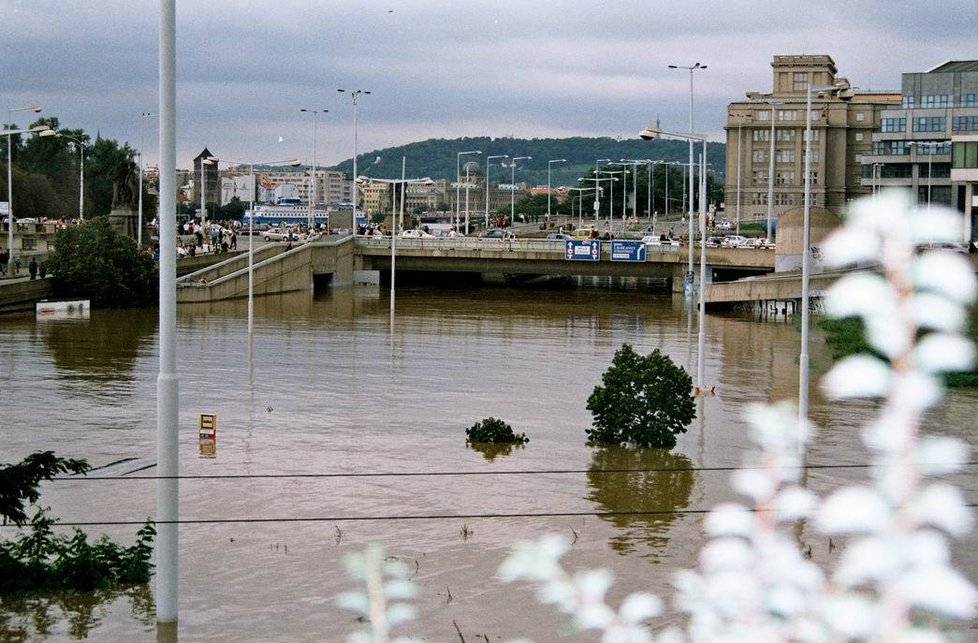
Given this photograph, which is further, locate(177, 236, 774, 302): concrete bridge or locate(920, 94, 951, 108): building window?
locate(920, 94, 951, 108): building window

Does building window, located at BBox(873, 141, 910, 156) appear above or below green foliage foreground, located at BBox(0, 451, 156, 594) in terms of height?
above

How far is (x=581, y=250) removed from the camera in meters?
76.8

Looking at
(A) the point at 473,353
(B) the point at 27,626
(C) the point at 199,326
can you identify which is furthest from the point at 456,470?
(C) the point at 199,326

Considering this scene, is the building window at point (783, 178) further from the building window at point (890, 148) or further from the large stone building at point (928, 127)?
the building window at point (890, 148)

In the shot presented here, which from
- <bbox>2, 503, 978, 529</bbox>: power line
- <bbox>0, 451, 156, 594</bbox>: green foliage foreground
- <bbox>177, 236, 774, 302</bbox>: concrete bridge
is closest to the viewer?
<bbox>0, 451, 156, 594</bbox>: green foliage foreground

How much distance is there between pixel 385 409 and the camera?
32.1m

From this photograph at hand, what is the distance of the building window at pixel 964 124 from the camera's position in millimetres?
93625

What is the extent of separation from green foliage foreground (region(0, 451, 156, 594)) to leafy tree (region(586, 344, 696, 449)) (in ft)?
39.7

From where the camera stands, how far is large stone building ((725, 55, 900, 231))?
445ft

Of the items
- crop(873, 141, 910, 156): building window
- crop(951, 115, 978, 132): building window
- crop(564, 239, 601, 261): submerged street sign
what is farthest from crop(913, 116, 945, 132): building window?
crop(564, 239, 601, 261): submerged street sign

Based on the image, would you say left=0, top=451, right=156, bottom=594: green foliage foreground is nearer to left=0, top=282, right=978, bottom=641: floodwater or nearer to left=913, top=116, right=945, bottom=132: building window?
left=0, top=282, right=978, bottom=641: floodwater

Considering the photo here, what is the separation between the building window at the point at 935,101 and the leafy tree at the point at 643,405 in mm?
76028

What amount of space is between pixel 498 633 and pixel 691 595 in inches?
506

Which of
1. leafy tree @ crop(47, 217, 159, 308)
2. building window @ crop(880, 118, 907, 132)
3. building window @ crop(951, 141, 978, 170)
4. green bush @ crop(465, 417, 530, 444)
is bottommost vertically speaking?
green bush @ crop(465, 417, 530, 444)
